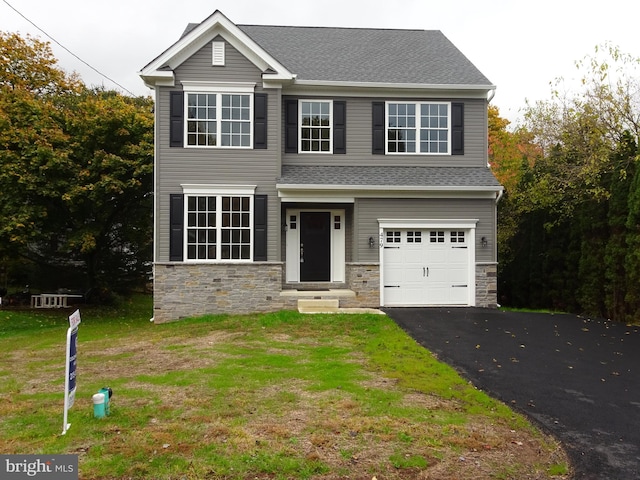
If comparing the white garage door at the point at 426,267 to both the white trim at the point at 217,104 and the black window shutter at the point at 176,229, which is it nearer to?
the white trim at the point at 217,104

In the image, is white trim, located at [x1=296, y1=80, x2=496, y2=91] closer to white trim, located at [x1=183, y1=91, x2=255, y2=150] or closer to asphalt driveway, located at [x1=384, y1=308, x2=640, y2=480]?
white trim, located at [x1=183, y1=91, x2=255, y2=150]

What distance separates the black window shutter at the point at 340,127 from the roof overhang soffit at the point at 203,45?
1.65 m

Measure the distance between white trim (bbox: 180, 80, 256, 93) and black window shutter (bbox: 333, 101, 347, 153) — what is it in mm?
2395

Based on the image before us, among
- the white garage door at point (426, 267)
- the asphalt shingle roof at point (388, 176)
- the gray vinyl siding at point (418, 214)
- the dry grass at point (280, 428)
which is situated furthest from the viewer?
the white garage door at point (426, 267)

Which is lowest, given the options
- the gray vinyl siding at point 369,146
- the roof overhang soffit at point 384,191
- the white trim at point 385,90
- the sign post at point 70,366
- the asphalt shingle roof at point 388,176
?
the sign post at point 70,366

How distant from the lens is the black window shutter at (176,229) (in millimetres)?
13078

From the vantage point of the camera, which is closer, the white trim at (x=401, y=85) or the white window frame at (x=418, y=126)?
the white trim at (x=401, y=85)

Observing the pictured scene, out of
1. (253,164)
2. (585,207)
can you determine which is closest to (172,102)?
(253,164)

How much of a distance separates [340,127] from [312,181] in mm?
1986

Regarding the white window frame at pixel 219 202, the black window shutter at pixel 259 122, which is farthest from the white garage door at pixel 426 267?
the black window shutter at pixel 259 122

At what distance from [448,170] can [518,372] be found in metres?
7.83

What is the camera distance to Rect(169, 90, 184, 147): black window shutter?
13266mm

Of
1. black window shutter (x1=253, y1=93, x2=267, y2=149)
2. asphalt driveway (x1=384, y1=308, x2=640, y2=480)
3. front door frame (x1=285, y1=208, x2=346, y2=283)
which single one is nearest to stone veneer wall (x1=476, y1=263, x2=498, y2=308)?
asphalt driveway (x1=384, y1=308, x2=640, y2=480)

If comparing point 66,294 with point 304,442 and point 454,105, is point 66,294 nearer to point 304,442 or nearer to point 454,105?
point 454,105
